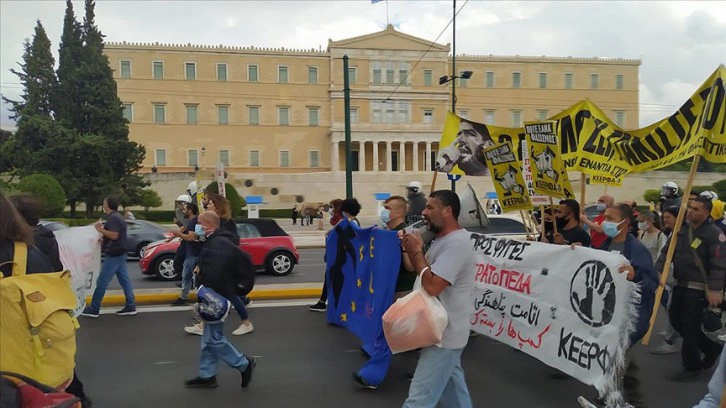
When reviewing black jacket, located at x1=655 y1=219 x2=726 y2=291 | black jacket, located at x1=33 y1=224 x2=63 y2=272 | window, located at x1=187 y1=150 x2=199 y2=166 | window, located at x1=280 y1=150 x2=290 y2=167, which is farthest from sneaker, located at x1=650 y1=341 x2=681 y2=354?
window, located at x1=187 y1=150 x2=199 y2=166

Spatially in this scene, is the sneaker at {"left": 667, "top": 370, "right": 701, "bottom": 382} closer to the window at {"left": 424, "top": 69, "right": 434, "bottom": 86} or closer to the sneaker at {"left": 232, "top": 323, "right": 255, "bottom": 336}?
the sneaker at {"left": 232, "top": 323, "right": 255, "bottom": 336}

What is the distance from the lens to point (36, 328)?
2.88 metres

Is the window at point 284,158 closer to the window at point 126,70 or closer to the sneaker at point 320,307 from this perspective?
the window at point 126,70

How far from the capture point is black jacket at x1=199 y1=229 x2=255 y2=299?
4777mm

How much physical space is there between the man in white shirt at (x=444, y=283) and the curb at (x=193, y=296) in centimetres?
626

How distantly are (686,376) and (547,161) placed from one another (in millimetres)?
2589

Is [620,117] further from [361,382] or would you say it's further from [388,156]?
[361,382]

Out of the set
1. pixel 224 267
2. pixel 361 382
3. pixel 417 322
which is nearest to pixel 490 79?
pixel 361 382

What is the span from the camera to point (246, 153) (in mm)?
68125

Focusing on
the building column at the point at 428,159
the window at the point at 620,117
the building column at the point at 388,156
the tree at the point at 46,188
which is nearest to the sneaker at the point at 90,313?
the tree at the point at 46,188

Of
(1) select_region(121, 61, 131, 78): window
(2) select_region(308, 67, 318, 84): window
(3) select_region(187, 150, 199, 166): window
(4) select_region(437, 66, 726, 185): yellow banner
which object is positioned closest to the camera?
(4) select_region(437, 66, 726, 185): yellow banner

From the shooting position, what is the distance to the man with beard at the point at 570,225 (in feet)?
20.5

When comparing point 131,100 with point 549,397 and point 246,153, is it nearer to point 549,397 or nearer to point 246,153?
point 246,153

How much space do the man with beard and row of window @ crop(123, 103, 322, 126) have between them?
6379 cm
